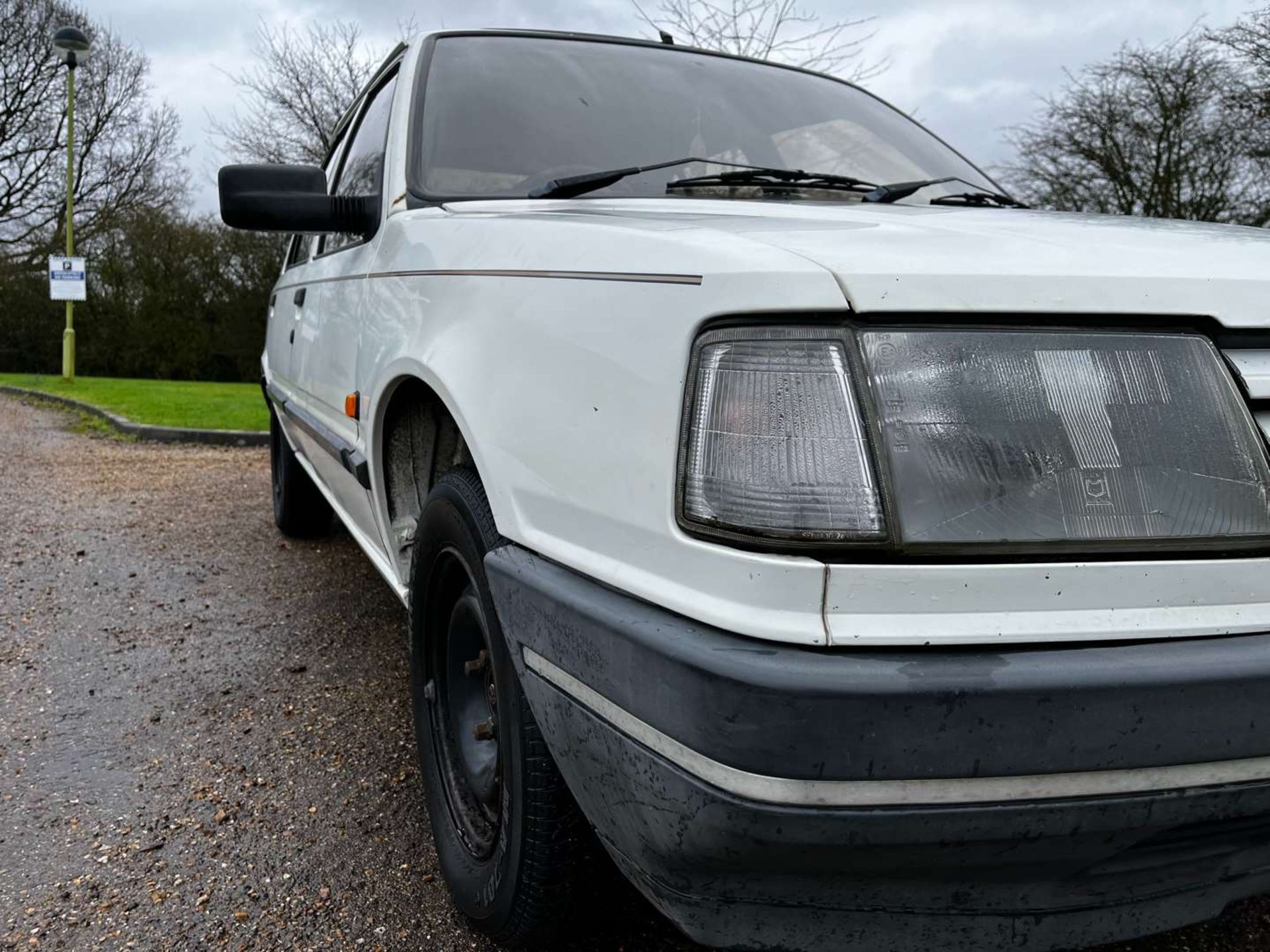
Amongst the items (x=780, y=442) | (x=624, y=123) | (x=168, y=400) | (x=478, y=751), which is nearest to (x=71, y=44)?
(x=168, y=400)

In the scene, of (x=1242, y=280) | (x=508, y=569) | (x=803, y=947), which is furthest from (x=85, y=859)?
(x=1242, y=280)

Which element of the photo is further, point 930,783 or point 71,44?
point 71,44

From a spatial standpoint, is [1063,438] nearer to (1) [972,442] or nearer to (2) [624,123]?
(1) [972,442]

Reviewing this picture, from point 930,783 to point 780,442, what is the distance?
1.29 ft

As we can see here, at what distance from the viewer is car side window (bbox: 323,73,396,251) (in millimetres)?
2581

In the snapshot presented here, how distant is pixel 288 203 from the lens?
2.23m

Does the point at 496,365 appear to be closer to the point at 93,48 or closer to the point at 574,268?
the point at 574,268

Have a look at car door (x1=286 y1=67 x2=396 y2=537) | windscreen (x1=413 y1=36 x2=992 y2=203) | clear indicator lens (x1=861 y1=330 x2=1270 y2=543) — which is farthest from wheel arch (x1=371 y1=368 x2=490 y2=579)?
clear indicator lens (x1=861 y1=330 x2=1270 y2=543)

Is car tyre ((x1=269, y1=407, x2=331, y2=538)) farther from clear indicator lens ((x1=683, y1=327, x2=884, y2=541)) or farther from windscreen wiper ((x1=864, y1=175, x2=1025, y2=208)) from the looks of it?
clear indicator lens ((x1=683, y1=327, x2=884, y2=541))

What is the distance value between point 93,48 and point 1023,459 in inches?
1085

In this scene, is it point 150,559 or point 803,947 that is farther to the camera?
point 150,559

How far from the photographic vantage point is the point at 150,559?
4.46 meters

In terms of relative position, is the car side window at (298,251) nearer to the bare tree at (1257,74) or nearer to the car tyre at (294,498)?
the car tyre at (294,498)

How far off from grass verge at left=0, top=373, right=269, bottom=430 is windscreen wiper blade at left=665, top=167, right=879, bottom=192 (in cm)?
796
